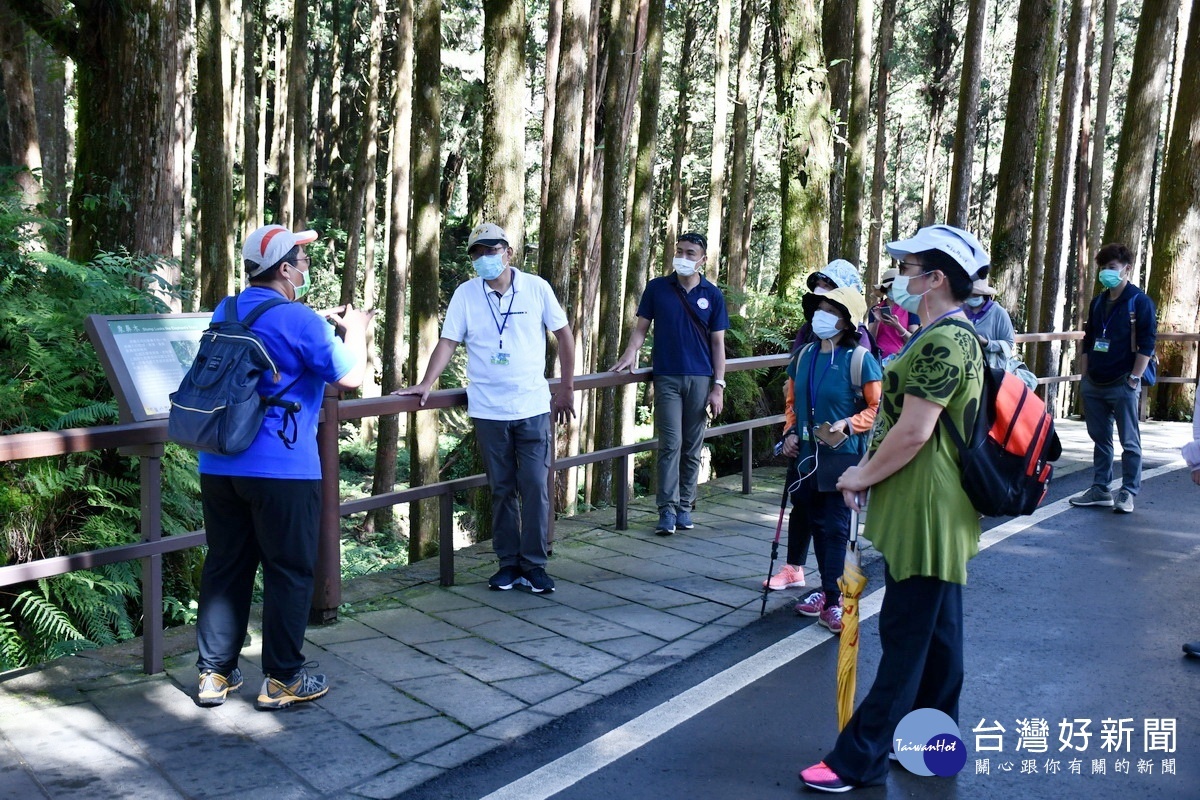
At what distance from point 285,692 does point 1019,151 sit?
13.7 m

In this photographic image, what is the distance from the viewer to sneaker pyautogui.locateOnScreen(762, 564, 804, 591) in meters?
6.71

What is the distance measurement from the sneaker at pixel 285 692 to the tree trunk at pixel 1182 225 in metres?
14.3

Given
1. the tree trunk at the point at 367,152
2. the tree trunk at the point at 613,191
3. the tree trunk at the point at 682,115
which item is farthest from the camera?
the tree trunk at the point at 682,115

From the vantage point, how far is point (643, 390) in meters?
26.6

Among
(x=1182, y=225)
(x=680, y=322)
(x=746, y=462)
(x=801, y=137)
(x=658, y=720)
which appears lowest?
(x=658, y=720)

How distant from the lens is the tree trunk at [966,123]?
1786 cm

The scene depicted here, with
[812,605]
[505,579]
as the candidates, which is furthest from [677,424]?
[812,605]

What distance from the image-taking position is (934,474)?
394 cm

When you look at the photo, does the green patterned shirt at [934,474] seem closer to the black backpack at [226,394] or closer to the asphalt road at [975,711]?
the asphalt road at [975,711]

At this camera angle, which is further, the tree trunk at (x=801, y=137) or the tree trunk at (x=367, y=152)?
the tree trunk at (x=367, y=152)

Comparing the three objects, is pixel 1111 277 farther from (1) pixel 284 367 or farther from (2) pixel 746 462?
(1) pixel 284 367

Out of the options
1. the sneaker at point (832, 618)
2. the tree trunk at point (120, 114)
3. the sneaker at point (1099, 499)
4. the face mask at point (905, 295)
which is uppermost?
the tree trunk at point (120, 114)

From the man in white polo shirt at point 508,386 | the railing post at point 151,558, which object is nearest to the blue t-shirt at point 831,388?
the man in white polo shirt at point 508,386

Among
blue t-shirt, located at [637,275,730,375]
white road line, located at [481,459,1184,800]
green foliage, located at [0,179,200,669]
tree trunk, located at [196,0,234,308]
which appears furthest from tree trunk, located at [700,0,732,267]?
white road line, located at [481,459,1184,800]
